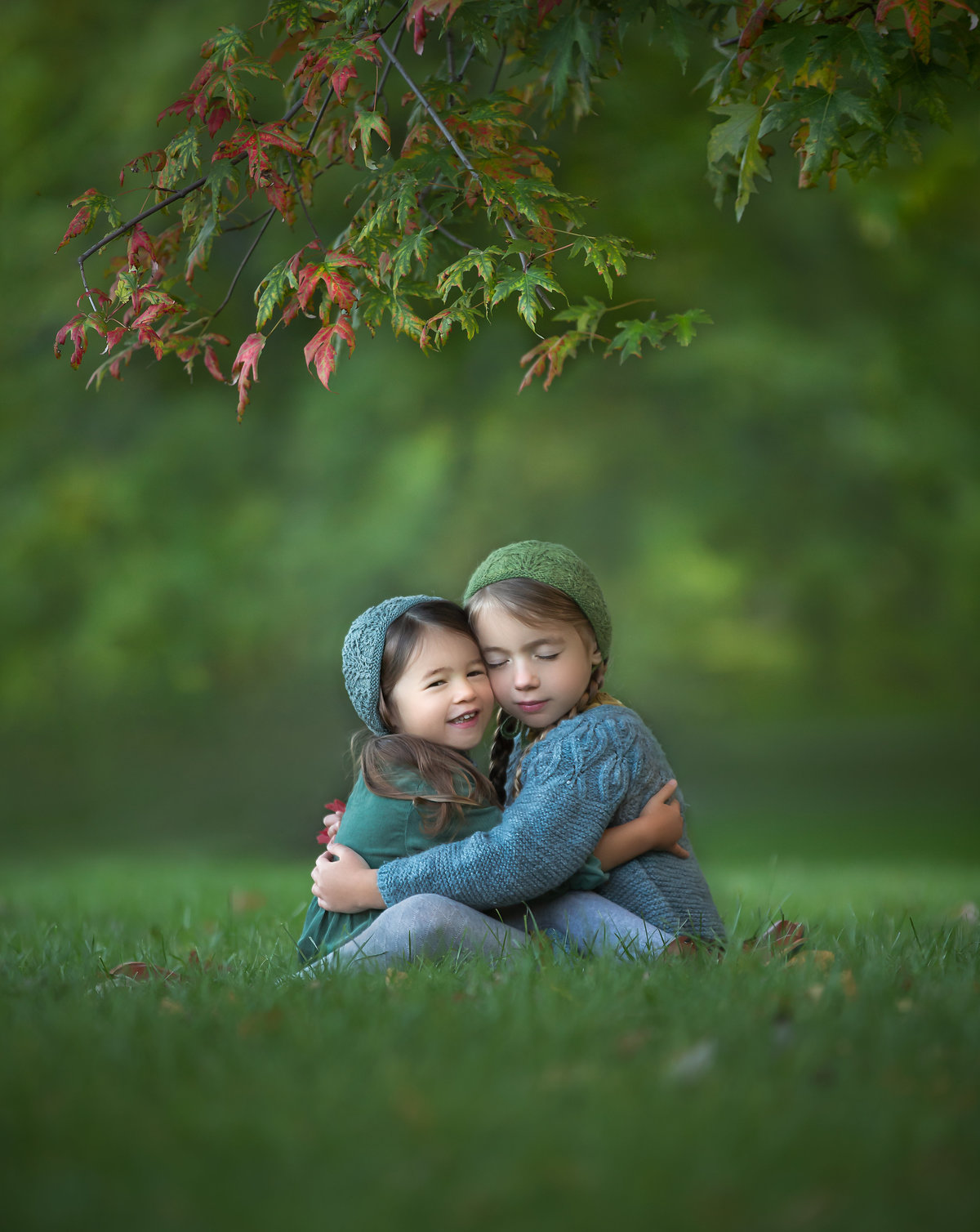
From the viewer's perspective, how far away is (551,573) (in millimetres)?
3039

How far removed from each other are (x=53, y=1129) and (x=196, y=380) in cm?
1086

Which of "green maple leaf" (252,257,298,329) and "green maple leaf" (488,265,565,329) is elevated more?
"green maple leaf" (252,257,298,329)

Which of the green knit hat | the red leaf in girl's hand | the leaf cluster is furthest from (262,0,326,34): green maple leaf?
the red leaf in girl's hand

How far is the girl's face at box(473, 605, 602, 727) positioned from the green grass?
688 mm

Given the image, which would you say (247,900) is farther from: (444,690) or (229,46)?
(229,46)

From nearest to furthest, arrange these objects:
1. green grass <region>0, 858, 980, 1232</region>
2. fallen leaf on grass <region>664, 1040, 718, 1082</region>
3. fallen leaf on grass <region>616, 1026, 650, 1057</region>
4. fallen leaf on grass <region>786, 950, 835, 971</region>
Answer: green grass <region>0, 858, 980, 1232</region>, fallen leaf on grass <region>664, 1040, 718, 1082</region>, fallen leaf on grass <region>616, 1026, 650, 1057</region>, fallen leaf on grass <region>786, 950, 835, 971</region>

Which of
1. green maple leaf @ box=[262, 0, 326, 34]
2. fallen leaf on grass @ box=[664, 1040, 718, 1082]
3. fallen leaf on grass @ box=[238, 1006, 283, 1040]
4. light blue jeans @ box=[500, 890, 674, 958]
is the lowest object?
light blue jeans @ box=[500, 890, 674, 958]

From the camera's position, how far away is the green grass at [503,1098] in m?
1.45

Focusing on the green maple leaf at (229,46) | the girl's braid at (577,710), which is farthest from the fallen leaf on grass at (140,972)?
the green maple leaf at (229,46)

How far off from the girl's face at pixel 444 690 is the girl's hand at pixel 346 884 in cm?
34

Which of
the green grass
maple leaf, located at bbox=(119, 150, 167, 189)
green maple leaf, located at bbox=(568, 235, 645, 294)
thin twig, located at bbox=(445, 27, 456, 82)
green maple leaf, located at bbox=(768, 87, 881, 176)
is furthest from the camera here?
thin twig, located at bbox=(445, 27, 456, 82)

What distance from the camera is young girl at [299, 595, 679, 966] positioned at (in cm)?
288

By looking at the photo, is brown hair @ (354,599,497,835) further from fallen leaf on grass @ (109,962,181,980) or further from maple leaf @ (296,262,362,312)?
maple leaf @ (296,262,362,312)

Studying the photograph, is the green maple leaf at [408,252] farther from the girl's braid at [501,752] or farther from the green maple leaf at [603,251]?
the girl's braid at [501,752]
